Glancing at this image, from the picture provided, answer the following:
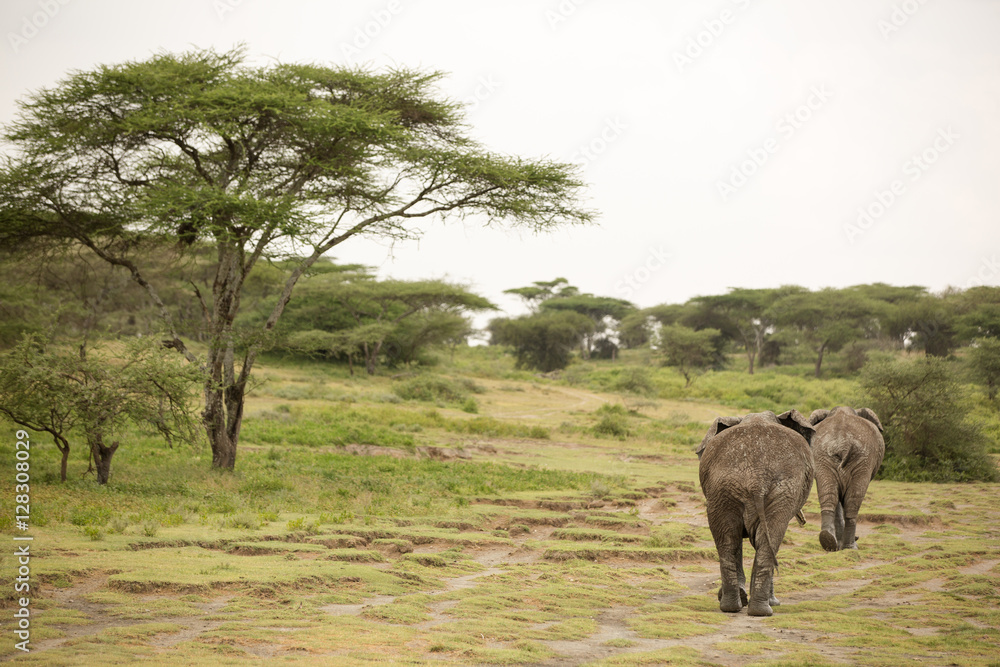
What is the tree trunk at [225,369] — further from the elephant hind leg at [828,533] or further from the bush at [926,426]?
the bush at [926,426]

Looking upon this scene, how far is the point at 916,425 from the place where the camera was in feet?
59.4

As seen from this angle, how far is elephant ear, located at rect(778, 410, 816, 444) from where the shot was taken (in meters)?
7.07

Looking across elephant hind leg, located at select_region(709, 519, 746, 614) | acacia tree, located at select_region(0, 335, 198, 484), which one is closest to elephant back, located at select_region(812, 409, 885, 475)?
elephant hind leg, located at select_region(709, 519, 746, 614)

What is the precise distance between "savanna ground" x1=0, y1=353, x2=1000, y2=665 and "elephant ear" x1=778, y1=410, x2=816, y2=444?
5.16ft

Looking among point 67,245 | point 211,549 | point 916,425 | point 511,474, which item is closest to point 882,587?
point 211,549

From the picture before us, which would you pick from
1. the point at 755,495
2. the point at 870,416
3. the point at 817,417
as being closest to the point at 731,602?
the point at 755,495

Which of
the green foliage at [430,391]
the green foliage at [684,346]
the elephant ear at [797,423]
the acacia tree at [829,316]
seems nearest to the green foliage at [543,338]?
the green foliage at [684,346]

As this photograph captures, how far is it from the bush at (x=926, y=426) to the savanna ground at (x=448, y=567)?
1567 mm

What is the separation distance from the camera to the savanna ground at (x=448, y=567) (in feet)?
16.3

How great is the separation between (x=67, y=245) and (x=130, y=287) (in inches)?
1069

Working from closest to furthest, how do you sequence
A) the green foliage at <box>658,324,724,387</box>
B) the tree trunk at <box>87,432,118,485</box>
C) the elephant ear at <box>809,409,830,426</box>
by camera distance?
the elephant ear at <box>809,409,830,426</box> → the tree trunk at <box>87,432,118,485</box> → the green foliage at <box>658,324,724,387</box>

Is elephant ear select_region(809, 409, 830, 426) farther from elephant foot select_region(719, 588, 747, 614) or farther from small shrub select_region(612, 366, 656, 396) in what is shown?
small shrub select_region(612, 366, 656, 396)

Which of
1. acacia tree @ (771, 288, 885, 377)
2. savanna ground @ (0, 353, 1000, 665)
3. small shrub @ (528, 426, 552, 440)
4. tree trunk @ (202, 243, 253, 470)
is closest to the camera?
savanna ground @ (0, 353, 1000, 665)

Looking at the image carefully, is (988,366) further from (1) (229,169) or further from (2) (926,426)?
(1) (229,169)
